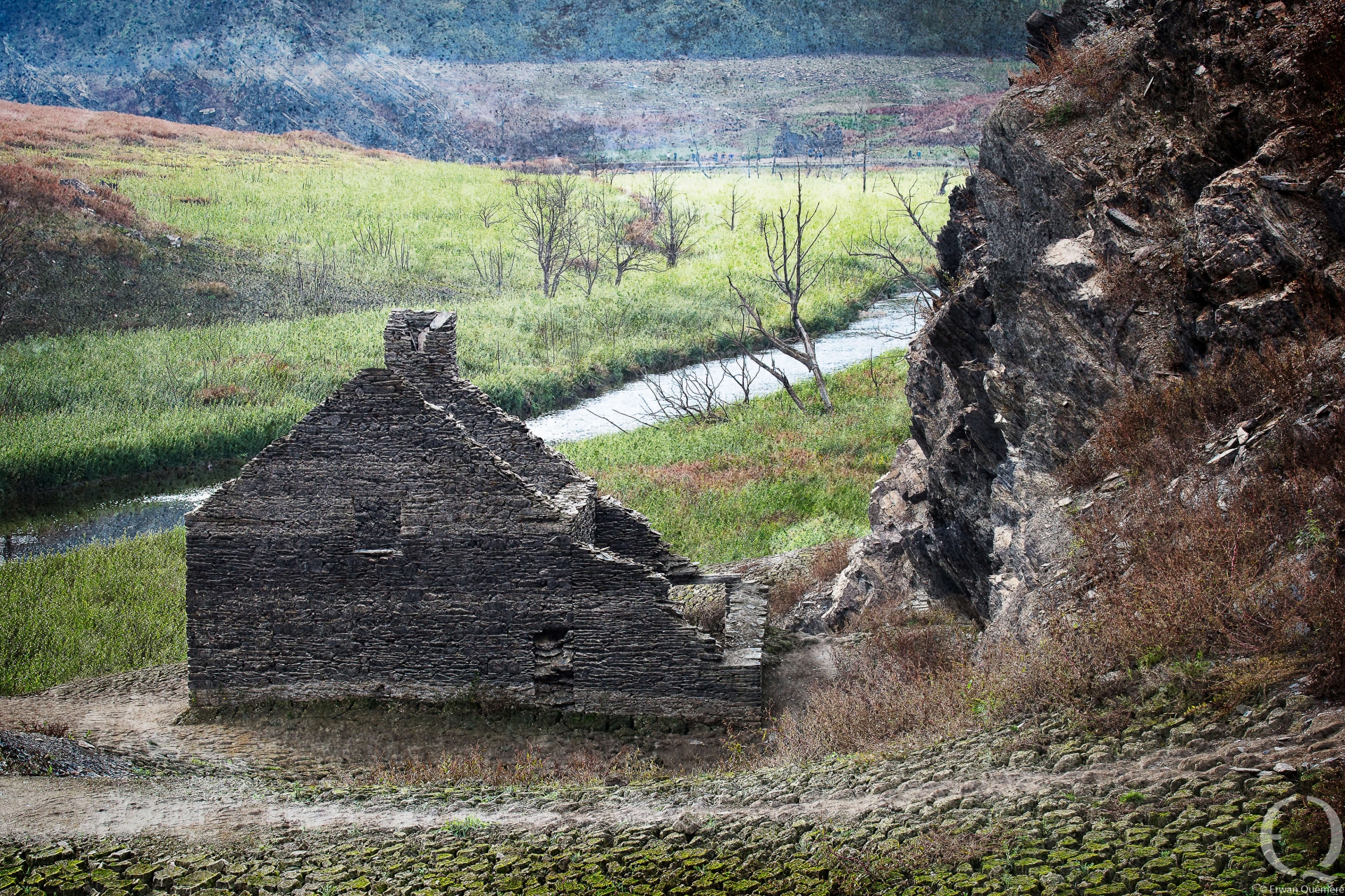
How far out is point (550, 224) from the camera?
2125 inches

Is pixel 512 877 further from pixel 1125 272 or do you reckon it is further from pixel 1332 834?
pixel 1125 272

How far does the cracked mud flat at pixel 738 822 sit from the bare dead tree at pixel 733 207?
153ft

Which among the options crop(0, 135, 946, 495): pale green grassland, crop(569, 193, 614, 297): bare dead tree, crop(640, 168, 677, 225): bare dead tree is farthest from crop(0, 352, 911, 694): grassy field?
crop(640, 168, 677, 225): bare dead tree

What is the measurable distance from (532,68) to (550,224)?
1146 centimetres

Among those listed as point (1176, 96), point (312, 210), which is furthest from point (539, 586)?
point (312, 210)

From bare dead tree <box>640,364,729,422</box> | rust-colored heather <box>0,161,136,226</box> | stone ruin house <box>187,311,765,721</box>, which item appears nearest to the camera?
stone ruin house <box>187,311,765,721</box>

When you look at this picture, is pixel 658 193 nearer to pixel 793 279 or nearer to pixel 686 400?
pixel 793 279

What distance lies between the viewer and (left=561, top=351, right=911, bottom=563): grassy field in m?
27.5

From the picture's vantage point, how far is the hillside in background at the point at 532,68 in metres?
50.8

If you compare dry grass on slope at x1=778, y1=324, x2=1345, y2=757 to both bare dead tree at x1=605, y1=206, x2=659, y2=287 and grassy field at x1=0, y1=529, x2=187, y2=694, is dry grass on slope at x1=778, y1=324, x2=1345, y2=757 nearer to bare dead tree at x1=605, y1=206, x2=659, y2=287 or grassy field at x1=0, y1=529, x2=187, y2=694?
grassy field at x1=0, y1=529, x2=187, y2=694

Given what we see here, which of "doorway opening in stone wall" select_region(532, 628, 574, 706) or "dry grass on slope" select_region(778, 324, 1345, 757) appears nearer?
"dry grass on slope" select_region(778, 324, 1345, 757)

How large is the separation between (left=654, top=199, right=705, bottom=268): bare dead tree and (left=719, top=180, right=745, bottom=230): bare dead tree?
1.39m

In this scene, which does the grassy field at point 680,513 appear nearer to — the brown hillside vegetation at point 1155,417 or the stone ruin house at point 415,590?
the stone ruin house at point 415,590

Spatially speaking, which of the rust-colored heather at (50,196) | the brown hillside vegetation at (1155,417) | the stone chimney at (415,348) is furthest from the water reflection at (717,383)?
the brown hillside vegetation at (1155,417)
